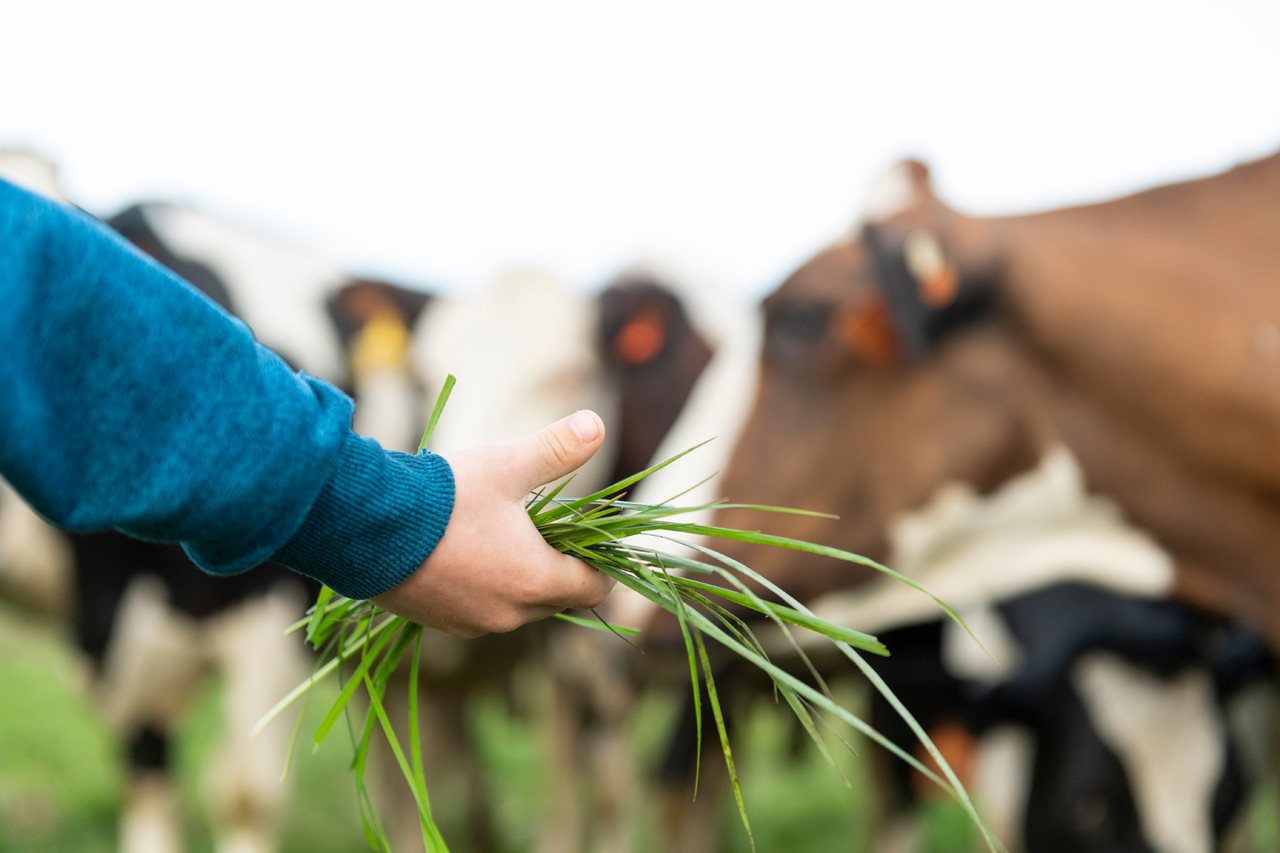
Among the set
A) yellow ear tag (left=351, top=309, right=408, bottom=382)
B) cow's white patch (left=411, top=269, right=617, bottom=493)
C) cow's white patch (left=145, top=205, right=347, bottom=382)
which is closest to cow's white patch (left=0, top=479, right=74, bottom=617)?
cow's white patch (left=145, top=205, right=347, bottom=382)

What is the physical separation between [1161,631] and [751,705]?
5.73ft

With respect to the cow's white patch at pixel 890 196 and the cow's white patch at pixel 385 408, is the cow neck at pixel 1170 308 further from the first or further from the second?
the cow's white patch at pixel 385 408

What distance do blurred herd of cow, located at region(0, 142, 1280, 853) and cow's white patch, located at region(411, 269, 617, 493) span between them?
0.06 feet

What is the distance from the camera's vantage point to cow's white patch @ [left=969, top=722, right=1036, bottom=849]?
2.31m

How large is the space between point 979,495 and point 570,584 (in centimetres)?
127

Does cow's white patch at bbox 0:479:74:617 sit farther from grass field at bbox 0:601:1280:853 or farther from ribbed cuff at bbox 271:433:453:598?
ribbed cuff at bbox 271:433:453:598

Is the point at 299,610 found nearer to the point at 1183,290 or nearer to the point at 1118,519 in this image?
the point at 1118,519

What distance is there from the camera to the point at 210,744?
15.9 feet

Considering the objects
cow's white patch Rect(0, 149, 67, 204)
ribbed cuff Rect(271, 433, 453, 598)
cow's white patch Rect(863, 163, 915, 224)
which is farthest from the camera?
cow's white patch Rect(0, 149, 67, 204)

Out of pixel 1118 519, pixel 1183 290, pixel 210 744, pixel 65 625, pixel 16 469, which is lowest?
pixel 210 744

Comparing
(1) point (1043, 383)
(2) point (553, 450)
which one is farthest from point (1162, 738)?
(2) point (553, 450)

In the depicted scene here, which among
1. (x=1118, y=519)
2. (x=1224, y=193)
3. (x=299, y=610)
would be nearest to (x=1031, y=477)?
(x=1118, y=519)

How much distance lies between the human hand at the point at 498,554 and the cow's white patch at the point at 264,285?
1877 millimetres

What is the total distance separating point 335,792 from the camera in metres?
4.20
